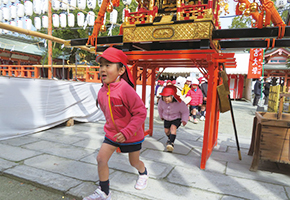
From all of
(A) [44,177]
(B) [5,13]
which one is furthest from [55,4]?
(A) [44,177]

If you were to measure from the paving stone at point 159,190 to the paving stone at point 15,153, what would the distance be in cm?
175

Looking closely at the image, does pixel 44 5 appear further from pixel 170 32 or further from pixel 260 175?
pixel 260 175

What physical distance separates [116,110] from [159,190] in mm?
1188

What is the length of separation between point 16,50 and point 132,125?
19.0 metres

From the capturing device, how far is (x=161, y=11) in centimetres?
378

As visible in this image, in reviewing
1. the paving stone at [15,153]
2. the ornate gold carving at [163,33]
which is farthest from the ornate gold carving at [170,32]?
the paving stone at [15,153]

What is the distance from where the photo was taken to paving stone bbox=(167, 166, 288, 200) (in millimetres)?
2482

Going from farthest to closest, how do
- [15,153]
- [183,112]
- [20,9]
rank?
[20,9]
[183,112]
[15,153]

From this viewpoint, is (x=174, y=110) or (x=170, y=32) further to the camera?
(x=174, y=110)

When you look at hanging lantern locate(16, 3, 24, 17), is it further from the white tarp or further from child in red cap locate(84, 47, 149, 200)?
child in red cap locate(84, 47, 149, 200)

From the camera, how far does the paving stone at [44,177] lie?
8.27ft

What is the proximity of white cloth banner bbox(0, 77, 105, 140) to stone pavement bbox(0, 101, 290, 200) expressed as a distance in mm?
403

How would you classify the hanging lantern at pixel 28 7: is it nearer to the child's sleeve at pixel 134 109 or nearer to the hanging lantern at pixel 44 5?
the hanging lantern at pixel 44 5

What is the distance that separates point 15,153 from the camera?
11.6ft
